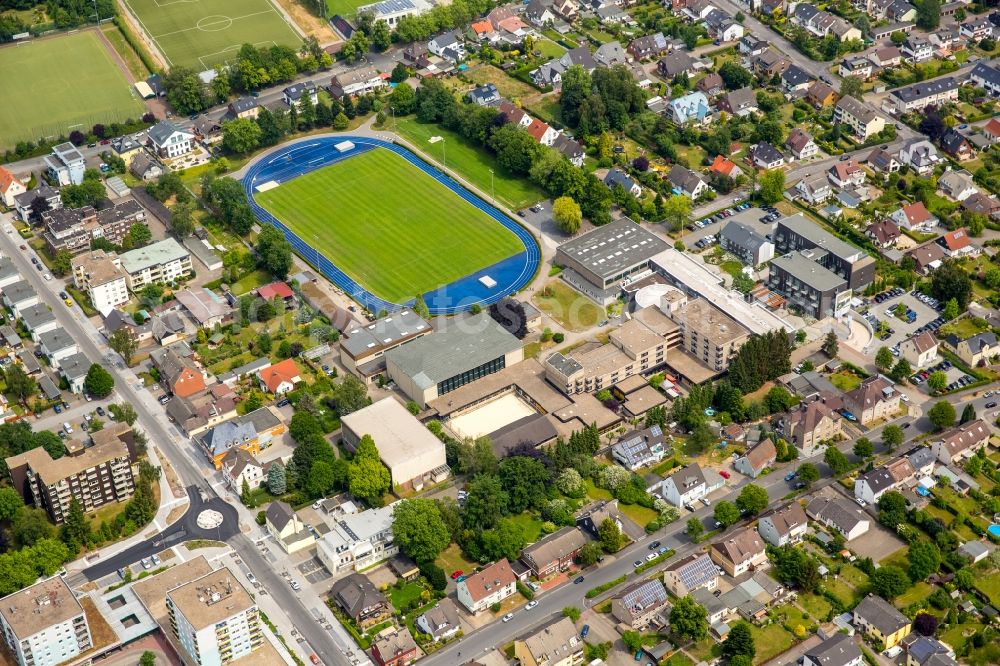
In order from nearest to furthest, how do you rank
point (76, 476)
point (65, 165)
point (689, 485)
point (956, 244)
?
point (76, 476) < point (689, 485) < point (956, 244) < point (65, 165)

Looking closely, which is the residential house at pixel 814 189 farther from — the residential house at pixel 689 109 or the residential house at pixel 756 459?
the residential house at pixel 756 459

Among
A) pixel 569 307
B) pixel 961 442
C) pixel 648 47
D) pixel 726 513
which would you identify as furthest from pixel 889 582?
pixel 648 47

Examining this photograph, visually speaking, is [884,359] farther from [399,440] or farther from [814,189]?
[399,440]

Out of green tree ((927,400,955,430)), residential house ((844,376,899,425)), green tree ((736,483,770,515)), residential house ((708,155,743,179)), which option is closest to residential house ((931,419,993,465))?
green tree ((927,400,955,430))

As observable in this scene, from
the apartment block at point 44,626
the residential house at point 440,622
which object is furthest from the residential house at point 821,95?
the apartment block at point 44,626

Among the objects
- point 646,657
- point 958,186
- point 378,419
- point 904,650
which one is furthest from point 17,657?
point 958,186

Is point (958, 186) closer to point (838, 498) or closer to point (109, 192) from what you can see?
point (838, 498)

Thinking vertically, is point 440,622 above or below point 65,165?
below
